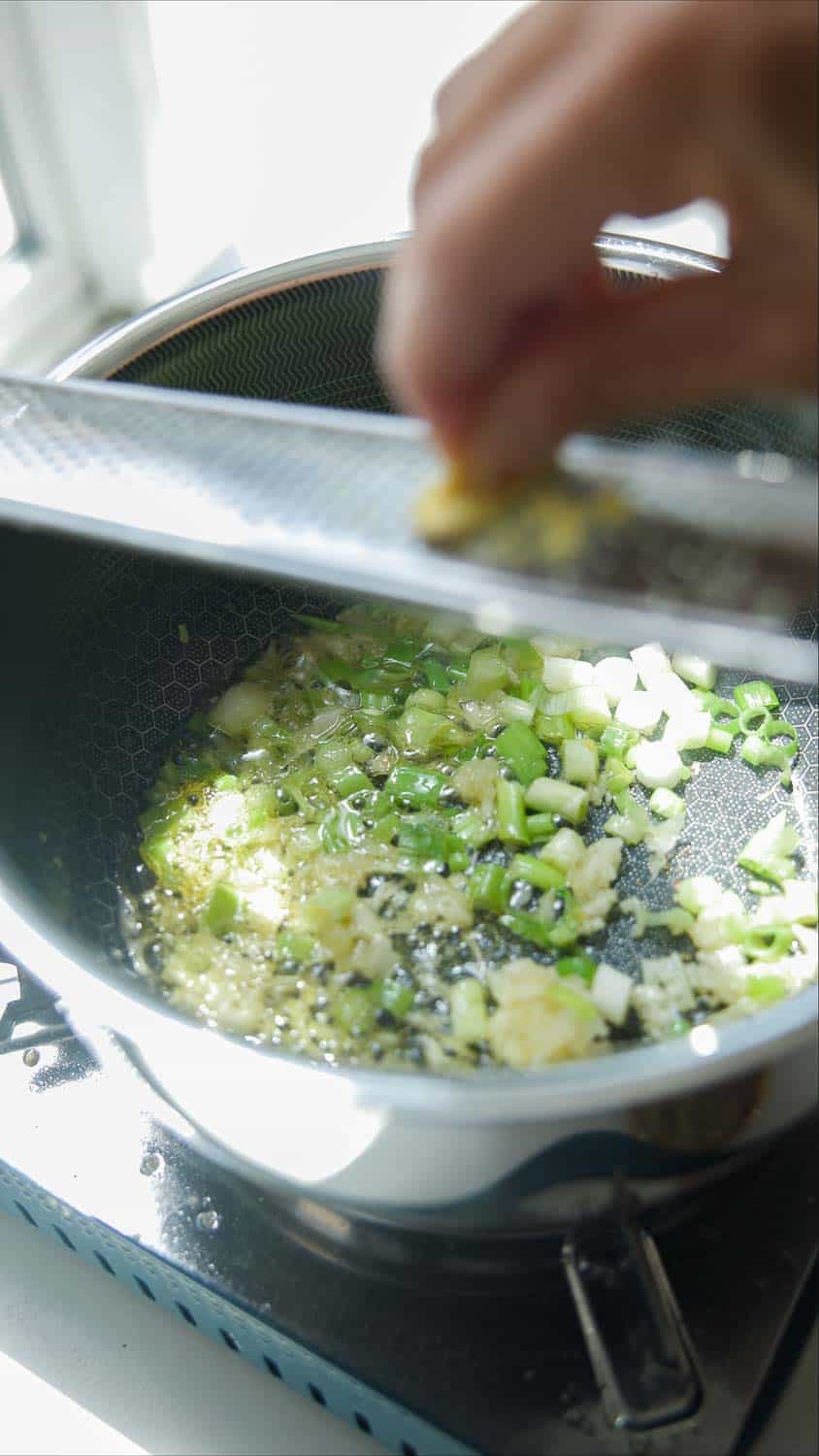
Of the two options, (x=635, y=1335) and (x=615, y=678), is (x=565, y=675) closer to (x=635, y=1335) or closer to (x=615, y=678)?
(x=615, y=678)

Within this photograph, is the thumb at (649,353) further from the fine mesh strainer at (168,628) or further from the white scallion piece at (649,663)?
the white scallion piece at (649,663)

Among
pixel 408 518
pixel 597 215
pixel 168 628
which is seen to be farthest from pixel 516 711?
pixel 597 215

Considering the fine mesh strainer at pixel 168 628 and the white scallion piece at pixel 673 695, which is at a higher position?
the fine mesh strainer at pixel 168 628

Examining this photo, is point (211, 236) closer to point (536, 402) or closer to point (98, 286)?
point (98, 286)

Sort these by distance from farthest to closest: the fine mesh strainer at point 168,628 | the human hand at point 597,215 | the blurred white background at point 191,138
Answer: the blurred white background at point 191,138 < the fine mesh strainer at point 168,628 < the human hand at point 597,215

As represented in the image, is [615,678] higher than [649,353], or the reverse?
[649,353]

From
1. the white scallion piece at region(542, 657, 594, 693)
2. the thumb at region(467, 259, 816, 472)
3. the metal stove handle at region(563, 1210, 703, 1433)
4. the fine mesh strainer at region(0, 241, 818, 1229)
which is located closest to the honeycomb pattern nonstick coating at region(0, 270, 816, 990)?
the fine mesh strainer at region(0, 241, 818, 1229)

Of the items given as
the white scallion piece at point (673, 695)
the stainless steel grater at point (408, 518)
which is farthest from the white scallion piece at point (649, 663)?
the stainless steel grater at point (408, 518)
